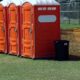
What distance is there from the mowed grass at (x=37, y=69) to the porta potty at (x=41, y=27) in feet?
1.97

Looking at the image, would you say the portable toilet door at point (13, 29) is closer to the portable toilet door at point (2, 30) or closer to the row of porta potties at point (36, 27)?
the row of porta potties at point (36, 27)

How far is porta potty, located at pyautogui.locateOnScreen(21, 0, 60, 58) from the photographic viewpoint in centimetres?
1747

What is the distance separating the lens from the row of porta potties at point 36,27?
17484mm

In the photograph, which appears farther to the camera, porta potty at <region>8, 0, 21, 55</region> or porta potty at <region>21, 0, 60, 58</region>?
porta potty at <region>8, 0, 21, 55</region>

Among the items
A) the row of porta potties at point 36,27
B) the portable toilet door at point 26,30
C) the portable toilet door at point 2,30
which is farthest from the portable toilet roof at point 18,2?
the portable toilet door at point 2,30

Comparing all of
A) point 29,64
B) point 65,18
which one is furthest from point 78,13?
point 29,64

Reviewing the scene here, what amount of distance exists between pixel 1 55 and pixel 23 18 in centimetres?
197

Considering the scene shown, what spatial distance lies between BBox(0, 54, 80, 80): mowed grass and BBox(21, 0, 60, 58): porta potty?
60cm

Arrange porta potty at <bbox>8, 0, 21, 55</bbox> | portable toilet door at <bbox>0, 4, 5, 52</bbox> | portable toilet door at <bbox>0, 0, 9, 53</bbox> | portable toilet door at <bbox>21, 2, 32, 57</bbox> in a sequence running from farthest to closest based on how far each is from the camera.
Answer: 1. portable toilet door at <bbox>0, 4, 5, 52</bbox>
2. portable toilet door at <bbox>0, 0, 9, 53</bbox>
3. porta potty at <bbox>8, 0, 21, 55</bbox>
4. portable toilet door at <bbox>21, 2, 32, 57</bbox>

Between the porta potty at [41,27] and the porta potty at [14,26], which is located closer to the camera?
the porta potty at [41,27]

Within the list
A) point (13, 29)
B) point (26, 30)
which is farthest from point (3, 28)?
point (26, 30)

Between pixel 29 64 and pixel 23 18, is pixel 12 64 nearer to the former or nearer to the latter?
pixel 29 64

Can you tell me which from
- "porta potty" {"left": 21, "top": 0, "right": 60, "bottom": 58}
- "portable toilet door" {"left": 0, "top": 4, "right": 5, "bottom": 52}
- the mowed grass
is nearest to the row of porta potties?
"porta potty" {"left": 21, "top": 0, "right": 60, "bottom": 58}

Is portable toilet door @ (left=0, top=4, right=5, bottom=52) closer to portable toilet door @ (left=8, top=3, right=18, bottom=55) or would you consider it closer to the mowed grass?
portable toilet door @ (left=8, top=3, right=18, bottom=55)
